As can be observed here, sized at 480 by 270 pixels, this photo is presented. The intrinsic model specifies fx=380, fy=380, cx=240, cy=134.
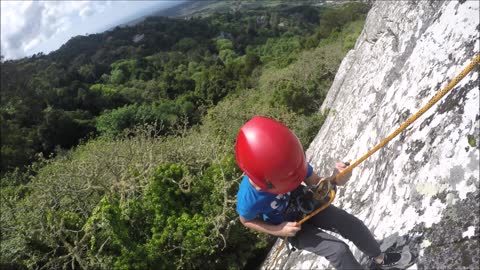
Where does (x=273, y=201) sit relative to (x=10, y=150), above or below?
above

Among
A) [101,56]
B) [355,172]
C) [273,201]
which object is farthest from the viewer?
[101,56]

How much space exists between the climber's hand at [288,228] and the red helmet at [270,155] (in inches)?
11.5

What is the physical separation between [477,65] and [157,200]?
691cm

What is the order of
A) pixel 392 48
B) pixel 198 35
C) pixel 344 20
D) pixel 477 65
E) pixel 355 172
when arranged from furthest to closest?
1. pixel 198 35
2. pixel 344 20
3. pixel 392 48
4. pixel 355 172
5. pixel 477 65

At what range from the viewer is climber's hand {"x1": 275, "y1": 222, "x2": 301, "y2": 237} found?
2.85m

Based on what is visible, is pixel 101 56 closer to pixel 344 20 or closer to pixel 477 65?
pixel 344 20

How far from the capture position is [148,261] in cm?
779

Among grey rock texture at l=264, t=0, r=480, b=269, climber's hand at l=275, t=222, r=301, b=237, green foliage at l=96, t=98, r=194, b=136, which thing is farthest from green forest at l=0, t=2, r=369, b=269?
climber's hand at l=275, t=222, r=301, b=237

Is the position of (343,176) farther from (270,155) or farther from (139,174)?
(139,174)

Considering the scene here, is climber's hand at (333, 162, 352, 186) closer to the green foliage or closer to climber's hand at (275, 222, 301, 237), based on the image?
climber's hand at (275, 222, 301, 237)

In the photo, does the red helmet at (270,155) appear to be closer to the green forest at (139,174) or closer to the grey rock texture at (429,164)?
the grey rock texture at (429,164)

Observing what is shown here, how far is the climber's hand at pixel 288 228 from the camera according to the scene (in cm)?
285

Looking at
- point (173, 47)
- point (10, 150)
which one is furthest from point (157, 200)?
point (173, 47)

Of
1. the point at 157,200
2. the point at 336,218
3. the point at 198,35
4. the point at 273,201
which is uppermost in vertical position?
the point at 273,201
